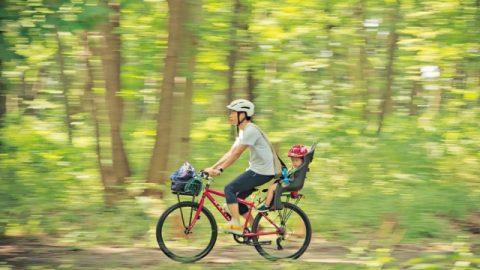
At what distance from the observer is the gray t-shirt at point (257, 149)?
30.5 feet

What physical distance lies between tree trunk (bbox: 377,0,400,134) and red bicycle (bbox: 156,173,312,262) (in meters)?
8.69

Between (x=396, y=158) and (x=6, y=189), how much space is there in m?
8.32

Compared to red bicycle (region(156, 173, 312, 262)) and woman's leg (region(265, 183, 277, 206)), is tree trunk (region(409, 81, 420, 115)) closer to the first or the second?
red bicycle (region(156, 173, 312, 262))

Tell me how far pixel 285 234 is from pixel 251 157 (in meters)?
1.12

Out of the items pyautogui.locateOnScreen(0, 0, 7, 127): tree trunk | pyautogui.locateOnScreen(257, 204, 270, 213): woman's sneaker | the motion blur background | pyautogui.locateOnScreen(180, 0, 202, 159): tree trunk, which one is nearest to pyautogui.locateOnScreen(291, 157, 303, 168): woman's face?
pyautogui.locateOnScreen(257, 204, 270, 213): woman's sneaker

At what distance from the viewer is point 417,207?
13.3 metres

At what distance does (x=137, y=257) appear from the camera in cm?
1014

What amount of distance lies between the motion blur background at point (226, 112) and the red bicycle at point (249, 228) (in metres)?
1.90

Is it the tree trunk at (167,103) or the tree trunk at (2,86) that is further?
the tree trunk at (167,103)

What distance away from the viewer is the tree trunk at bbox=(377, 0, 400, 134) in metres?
17.3

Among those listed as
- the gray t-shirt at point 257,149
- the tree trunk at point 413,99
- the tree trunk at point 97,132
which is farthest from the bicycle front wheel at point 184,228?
the tree trunk at point 413,99

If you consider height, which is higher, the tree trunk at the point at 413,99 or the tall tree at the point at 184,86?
the tall tree at the point at 184,86

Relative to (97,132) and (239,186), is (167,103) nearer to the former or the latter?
(97,132)

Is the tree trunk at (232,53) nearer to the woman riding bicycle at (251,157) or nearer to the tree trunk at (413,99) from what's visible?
the woman riding bicycle at (251,157)
